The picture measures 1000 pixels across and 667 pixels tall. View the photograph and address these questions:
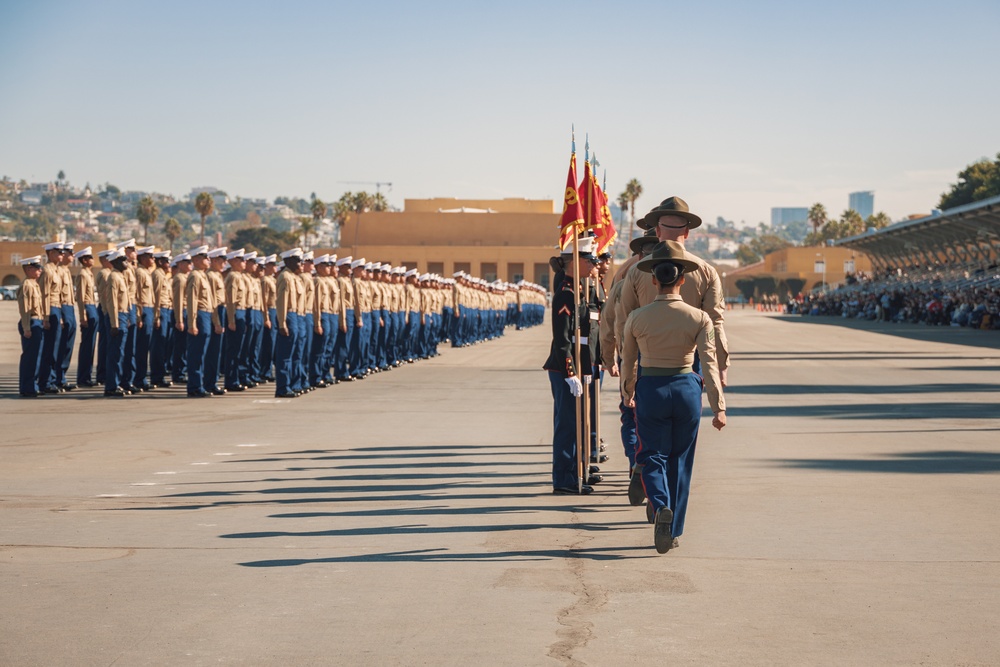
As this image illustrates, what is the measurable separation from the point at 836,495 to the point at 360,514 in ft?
12.4

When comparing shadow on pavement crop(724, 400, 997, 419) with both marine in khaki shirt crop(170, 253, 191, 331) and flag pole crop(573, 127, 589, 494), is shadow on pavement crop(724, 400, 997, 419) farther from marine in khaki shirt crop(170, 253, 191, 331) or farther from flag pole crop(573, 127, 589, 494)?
marine in khaki shirt crop(170, 253, 191, 331)

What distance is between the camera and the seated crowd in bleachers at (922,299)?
56.7 m

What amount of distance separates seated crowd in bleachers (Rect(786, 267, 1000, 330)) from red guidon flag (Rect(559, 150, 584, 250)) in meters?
45.0

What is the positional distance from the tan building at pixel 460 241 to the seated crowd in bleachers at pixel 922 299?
5235 centimetres

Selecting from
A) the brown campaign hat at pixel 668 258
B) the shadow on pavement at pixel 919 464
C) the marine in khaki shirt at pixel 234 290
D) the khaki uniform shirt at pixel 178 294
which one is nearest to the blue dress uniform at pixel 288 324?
the marine in khaki shirt at pixel 234 290

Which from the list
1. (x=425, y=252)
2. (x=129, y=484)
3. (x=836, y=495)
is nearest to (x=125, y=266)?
(x=129, y=484)

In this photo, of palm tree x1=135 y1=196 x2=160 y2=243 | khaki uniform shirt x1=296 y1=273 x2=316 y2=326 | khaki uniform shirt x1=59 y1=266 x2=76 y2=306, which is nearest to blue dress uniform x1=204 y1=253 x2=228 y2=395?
khaki uniform shirt x1=296 y1=273 x2=316 y2=326

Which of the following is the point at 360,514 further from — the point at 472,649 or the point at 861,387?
the point at 861,387

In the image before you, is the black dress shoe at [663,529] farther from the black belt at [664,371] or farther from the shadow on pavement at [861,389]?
the shadow on pavement at [861,389]

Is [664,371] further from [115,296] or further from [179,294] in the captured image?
[179,294]

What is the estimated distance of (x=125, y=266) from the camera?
21.5 metres

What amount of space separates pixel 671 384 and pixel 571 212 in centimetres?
364

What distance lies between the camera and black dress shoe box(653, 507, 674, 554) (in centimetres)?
789

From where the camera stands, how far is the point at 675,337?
8367 millimetres
